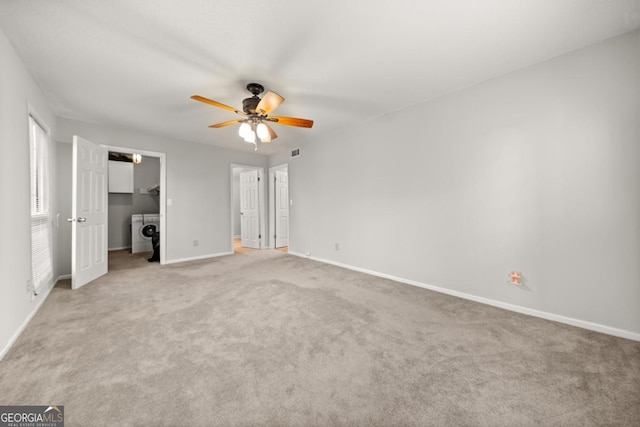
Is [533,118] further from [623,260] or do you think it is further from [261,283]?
[261,283]

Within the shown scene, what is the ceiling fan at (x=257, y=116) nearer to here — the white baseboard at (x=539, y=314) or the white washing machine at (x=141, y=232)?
the white baseboard at (x=539, y=314)

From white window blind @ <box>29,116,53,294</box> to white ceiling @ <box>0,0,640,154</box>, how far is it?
59cm

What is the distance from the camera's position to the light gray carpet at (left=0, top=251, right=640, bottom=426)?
1.26m

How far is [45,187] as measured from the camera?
312 centimetres

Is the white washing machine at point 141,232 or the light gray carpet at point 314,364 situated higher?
the white washing machine at point 141,232

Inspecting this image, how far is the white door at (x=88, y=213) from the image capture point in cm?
315

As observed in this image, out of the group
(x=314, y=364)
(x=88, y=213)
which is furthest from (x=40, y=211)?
(x=314, y=364)

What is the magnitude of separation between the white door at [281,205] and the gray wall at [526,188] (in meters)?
2.88

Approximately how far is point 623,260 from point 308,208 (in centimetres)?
411

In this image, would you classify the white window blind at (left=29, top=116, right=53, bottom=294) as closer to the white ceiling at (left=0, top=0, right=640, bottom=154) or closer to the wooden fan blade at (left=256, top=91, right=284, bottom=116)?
the white ceiling at (left=0, top=0, right=640, bottom=154)

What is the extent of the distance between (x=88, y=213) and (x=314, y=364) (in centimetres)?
381

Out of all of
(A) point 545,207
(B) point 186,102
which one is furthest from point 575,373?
(B) point 186,102

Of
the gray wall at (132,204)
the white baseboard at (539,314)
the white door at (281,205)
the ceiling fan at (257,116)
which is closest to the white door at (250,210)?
the white door at (281,205)

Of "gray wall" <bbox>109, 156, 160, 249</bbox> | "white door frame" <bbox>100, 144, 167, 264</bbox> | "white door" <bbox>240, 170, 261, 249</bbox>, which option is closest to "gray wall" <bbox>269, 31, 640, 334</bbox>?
"white door" <bbox>240, 170, 261, 249</bbox>
